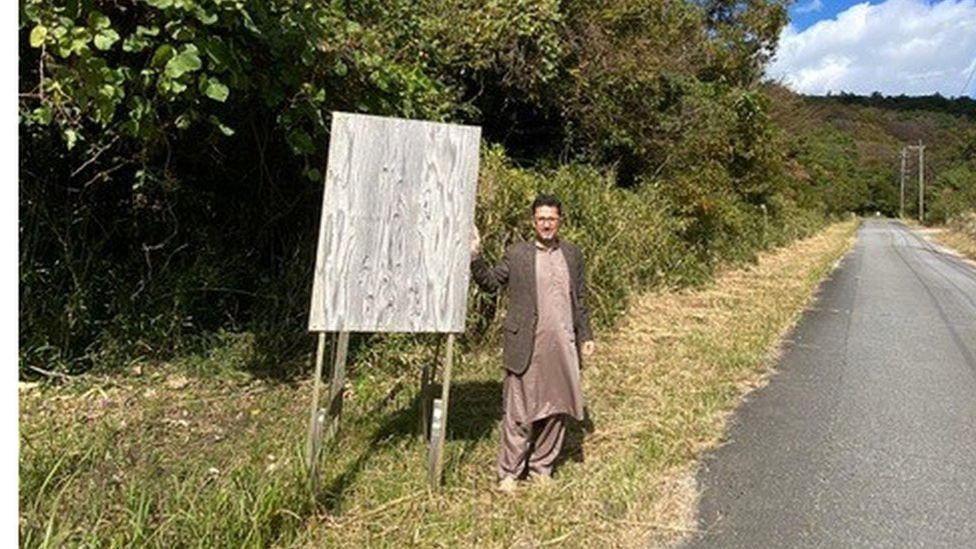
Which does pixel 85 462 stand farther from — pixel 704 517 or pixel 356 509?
pixel 704 517

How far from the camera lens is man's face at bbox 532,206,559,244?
374cm

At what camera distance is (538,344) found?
3.79 metres

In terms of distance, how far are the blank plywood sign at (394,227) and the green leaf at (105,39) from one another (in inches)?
52.6

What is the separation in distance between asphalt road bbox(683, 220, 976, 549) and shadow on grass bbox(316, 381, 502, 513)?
1467mm

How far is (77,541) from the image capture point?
8.25 ft

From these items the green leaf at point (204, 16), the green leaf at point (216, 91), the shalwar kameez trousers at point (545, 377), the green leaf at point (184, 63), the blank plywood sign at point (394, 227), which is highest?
the green leaf at point (204, 16)

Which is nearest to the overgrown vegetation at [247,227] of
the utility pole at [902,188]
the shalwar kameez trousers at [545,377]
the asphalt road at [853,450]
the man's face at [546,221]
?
the shalwar kameez trousers at [545,377]

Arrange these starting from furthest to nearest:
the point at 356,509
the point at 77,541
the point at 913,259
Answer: the point at 913,259
the point at 356,509
the point at 77,541

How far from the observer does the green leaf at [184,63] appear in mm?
3908

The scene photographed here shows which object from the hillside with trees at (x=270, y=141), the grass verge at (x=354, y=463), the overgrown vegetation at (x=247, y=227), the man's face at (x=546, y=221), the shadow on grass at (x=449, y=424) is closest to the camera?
the grass verge at (x=354, y=463)

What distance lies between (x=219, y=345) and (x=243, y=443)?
1.73 meters

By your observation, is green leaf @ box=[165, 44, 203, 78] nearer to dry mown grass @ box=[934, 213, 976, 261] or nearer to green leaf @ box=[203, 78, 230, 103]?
green leaf @ box=[203, 78, 230, 103]

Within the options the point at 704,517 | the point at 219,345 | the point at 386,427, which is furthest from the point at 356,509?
the point at 219,345

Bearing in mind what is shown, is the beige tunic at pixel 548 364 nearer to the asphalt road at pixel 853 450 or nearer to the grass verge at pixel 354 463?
the grass verge at pixel 354 463
